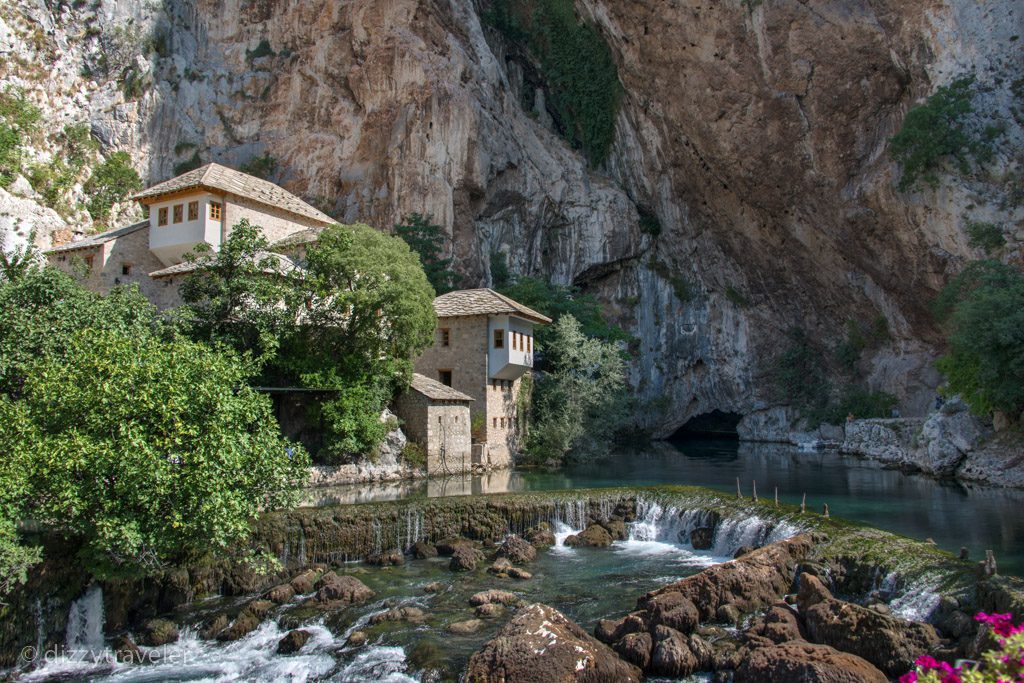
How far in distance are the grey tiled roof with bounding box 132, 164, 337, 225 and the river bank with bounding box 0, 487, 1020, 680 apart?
56.3 feet

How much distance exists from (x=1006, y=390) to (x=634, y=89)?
29758 mm

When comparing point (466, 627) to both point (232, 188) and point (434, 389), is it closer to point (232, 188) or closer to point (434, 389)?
point (434, 389)

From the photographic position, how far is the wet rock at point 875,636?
33.7 feet

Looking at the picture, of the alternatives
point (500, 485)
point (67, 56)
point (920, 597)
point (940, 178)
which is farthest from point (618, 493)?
point (67, 56)

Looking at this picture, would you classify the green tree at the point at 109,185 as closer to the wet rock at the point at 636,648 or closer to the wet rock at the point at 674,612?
the wet rock at the point at 674,612

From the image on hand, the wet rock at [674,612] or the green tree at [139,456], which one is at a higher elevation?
the green tree at [139,456]

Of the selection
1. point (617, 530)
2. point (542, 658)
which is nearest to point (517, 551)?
point (617, 530)

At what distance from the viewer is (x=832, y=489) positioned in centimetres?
2439

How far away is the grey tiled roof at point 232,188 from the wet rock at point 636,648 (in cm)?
2497

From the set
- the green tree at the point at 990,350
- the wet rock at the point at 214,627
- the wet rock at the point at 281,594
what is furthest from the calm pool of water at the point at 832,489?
the wet rock at the point at 214,627

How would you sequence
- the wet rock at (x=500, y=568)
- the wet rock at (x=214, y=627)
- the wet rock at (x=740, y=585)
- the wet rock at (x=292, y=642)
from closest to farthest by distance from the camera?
the wet rock at (x=292, y=642), the wet rock at (x=214, y=627), the wet rock at (x=740, y=585), the wet rock at (x=500, y=568)

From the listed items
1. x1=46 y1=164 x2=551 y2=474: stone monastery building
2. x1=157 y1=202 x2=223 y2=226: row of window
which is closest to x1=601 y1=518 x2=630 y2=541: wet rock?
x1=46 y1=164 x2=551 y2=474: stone monastery building

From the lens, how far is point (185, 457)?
12477 mm

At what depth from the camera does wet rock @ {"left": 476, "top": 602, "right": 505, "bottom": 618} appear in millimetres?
12953
